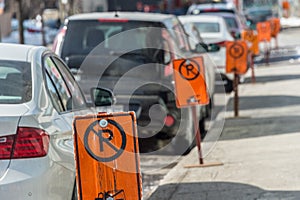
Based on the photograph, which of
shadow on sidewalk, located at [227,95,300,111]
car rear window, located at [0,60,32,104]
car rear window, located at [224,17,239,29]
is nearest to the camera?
car rear window, located at [0,60,32,104]

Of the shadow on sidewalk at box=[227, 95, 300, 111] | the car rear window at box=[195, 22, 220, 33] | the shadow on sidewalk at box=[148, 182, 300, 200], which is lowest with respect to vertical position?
the shadow on sidewalk at box=[227, 95, 300, 111]

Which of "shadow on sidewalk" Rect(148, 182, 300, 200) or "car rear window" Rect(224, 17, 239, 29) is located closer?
"shadow on sidewalk" Rect(148, 182, 300, 200)

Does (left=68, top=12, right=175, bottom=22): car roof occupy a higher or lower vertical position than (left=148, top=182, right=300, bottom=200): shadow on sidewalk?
higher

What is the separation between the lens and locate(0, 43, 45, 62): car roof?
6.40 metres

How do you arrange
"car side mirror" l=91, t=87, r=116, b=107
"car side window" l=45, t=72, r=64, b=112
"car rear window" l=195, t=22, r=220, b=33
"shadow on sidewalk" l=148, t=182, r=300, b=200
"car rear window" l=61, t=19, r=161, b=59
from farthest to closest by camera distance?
1. "car rear window" l=195, t=22, r=220, b=33
2. "car rear window" l=61, t=19, r=161, b=59
3. "shadow on sidewalk" l=148, t=182, r=300, b=200
4. "car side mirror" l=91, t=87, r=116, b=107
5. "car side window" l=45, t=72, r=64, b=112

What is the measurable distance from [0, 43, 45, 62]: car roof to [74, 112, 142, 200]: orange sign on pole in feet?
4.43

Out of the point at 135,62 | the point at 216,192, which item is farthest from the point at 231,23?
the point at 216,192

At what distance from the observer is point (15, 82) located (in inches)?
243

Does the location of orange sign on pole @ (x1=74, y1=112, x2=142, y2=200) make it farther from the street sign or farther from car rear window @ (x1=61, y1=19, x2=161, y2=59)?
car rear window @ (x1=61, y1=19, x2=161, y2=59)

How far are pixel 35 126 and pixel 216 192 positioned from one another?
308 cm

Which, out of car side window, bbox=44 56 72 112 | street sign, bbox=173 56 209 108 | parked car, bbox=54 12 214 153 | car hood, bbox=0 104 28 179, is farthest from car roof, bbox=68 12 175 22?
car hood, bbox=0 104 28 179

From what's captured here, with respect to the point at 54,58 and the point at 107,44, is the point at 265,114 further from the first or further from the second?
the point at 54,58

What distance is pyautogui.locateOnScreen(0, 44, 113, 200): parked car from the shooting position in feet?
17.2

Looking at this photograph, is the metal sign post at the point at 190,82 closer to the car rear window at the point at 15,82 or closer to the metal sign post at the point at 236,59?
the car rear window at the point at 15,82
